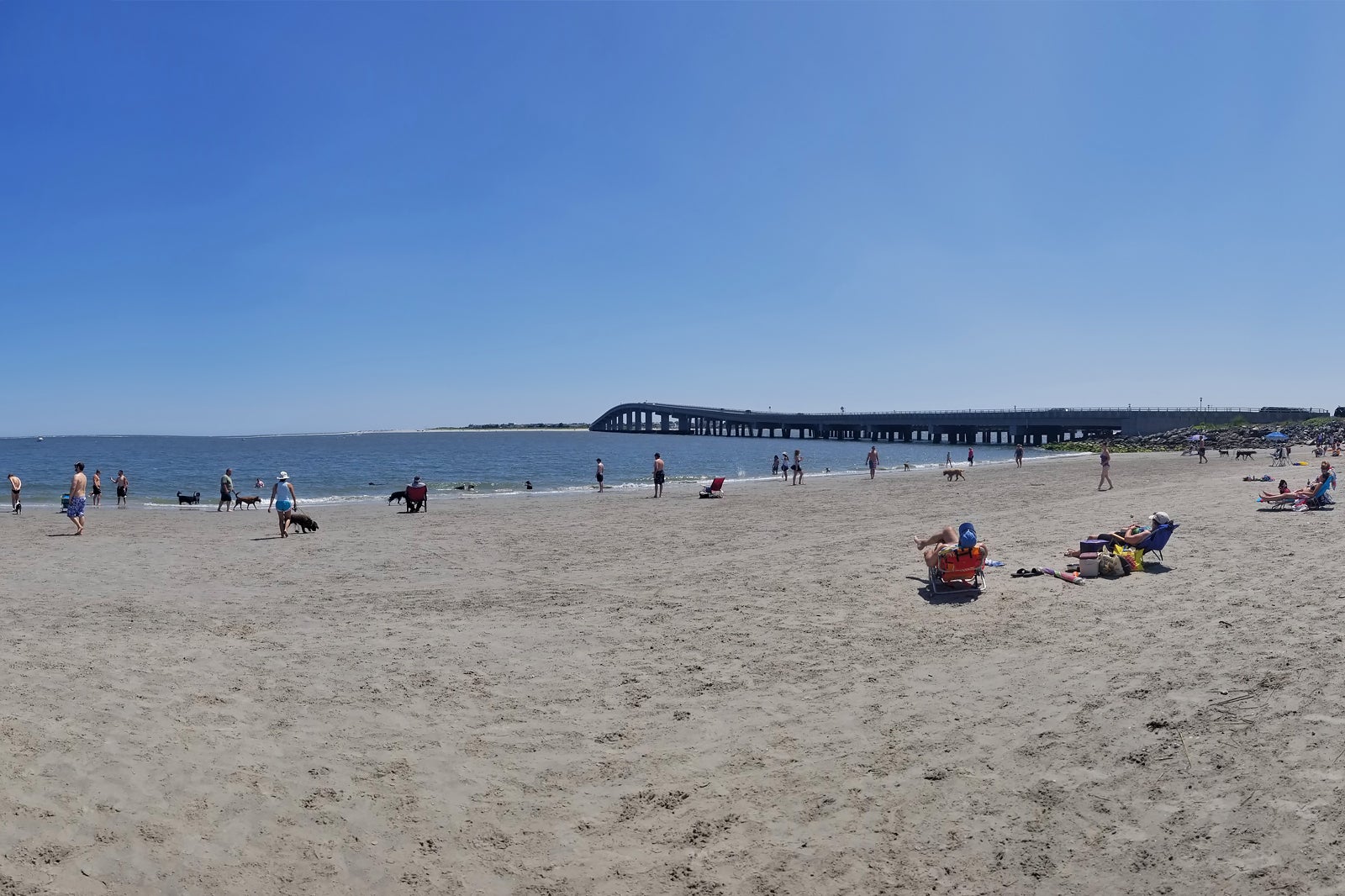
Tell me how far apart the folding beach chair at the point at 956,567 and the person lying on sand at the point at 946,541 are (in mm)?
62

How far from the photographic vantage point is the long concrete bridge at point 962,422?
8588 cm

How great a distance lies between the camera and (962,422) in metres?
110

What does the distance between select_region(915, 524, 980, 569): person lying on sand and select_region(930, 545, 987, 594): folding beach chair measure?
0.06 metres

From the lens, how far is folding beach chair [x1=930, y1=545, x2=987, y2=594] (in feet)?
29.9

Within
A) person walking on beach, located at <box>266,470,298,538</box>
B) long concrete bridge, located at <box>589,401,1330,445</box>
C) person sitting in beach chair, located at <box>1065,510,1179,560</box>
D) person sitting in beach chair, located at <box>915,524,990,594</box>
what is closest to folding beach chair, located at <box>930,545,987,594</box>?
person sitting in beach chair, located at <box>915,524,990,594</box>

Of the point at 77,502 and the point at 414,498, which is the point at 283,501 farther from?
the point at 414,498

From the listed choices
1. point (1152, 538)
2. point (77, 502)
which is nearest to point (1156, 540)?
point (1152, 538)

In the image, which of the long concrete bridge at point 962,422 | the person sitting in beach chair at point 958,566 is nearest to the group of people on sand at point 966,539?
the person sitting in beach chair at point 958,566

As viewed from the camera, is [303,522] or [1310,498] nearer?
[1310,498]

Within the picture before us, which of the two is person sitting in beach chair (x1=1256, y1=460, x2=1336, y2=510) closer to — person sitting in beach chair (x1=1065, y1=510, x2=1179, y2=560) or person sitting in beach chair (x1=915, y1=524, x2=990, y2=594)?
person sitting in beach chair (x1=1065, y1=510, x2=1179, y2=560)

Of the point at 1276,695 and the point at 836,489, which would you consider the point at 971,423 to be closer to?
the point at 836,489

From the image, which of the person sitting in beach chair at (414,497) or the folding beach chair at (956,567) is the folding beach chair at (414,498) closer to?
the person sitting in beach chair at (414,497)

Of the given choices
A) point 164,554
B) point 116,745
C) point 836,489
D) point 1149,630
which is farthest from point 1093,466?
point 116,745

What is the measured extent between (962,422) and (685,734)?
11286 centimetres
